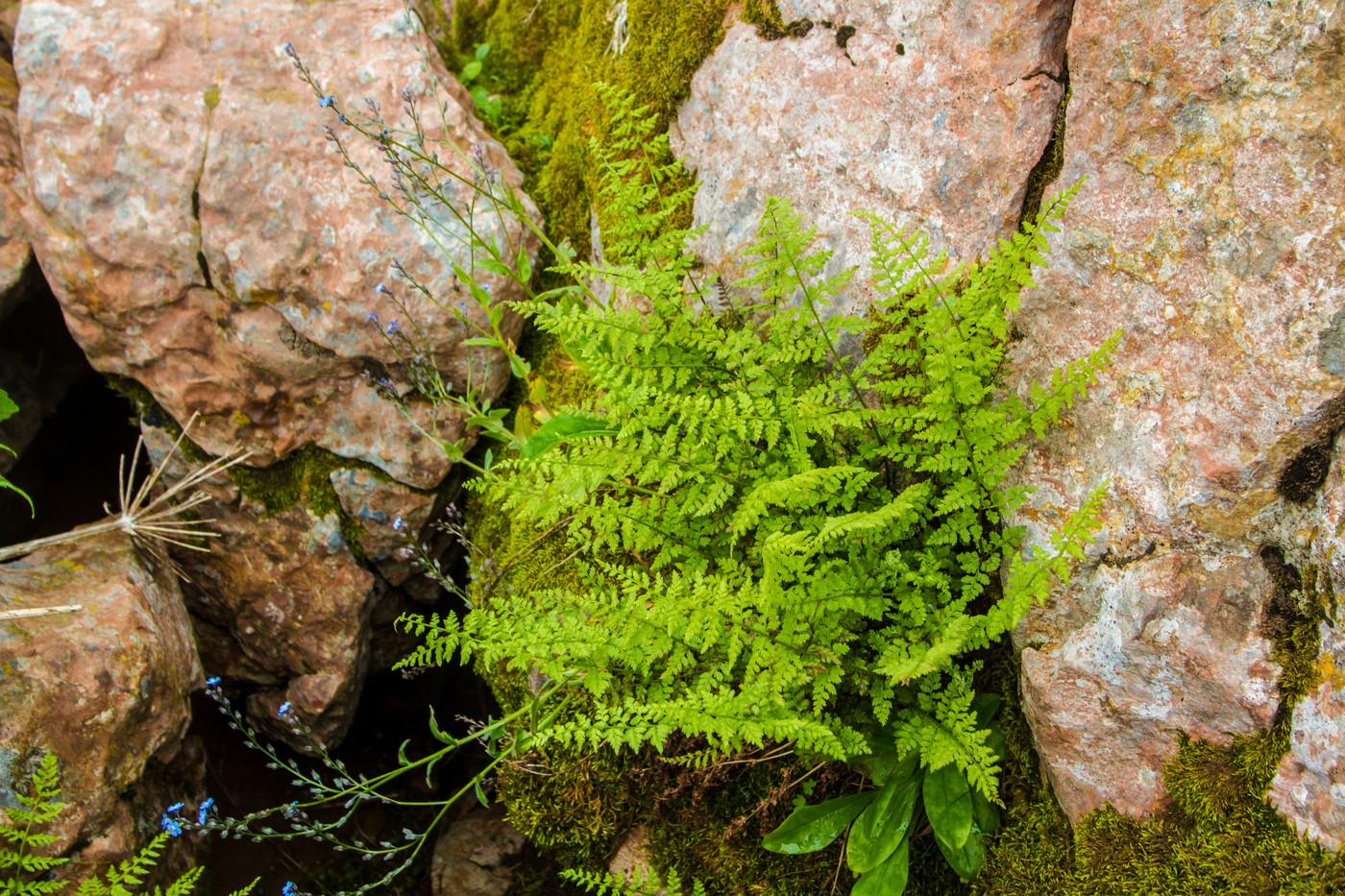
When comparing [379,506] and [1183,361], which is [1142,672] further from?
[379,506]

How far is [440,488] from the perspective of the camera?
4180 millimetres

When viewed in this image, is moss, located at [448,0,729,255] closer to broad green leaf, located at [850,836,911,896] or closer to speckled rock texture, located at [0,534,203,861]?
speckled rock texture, located at [0,534,203,861]

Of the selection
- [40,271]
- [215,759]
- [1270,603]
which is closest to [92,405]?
[40,271]

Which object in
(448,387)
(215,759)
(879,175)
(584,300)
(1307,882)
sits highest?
(879,175)

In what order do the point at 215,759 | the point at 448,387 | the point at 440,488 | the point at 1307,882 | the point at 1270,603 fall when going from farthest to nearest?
the point at 215,759 → the point at 440,488 → the point at 448,387 → the point at 1270,603 → the point at 1307,882

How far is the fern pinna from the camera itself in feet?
8.69

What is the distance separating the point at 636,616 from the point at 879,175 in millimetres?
1847

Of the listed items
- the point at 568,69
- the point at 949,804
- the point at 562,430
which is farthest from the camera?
the point at 568,69

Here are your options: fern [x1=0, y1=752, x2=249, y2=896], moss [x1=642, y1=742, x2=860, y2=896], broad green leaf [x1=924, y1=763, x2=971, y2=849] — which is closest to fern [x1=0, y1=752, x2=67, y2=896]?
fern [x1=0, y1=752, x2=249, y2=896]

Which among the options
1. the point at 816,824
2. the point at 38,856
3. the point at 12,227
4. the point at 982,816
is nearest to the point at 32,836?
the point at 38,856

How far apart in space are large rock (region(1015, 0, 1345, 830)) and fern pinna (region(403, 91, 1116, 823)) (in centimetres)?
19

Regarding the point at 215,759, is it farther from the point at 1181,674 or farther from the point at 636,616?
the point at 1181,674

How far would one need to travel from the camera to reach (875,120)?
334 cm

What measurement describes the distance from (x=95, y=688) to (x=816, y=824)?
2805mm
